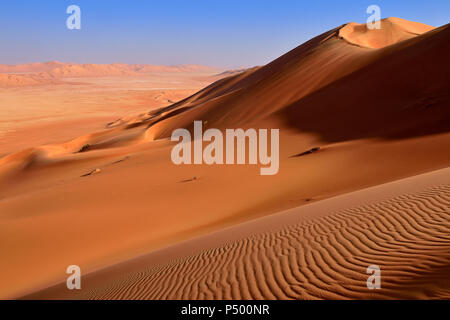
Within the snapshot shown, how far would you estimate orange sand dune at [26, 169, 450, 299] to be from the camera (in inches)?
133

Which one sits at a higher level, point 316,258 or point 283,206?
point 283,206

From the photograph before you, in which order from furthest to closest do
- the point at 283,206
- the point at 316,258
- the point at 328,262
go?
the point at 283,206, the point at 316,258, the point at 328,262

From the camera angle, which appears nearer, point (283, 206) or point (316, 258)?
point (316, 258)

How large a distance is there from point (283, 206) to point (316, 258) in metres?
4.01

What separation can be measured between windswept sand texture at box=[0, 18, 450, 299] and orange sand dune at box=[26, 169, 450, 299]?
0.02 metres

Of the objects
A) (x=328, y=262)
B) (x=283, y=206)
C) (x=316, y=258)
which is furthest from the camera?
(x=283, y=206)

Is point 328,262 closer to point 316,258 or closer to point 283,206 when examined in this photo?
point 316,258

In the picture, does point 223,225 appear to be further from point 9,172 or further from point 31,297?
point 9,172

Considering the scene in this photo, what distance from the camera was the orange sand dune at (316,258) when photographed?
338cm

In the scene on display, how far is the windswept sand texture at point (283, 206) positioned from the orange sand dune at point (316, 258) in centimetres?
2

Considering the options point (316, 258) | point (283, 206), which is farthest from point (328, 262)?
point (283, 206)

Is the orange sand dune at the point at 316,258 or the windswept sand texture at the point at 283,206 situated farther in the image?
the windswept sand texture at the point at 283,206

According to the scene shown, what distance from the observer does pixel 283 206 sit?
8.14 metres

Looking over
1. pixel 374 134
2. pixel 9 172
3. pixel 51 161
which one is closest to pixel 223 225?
pixel 374 134
